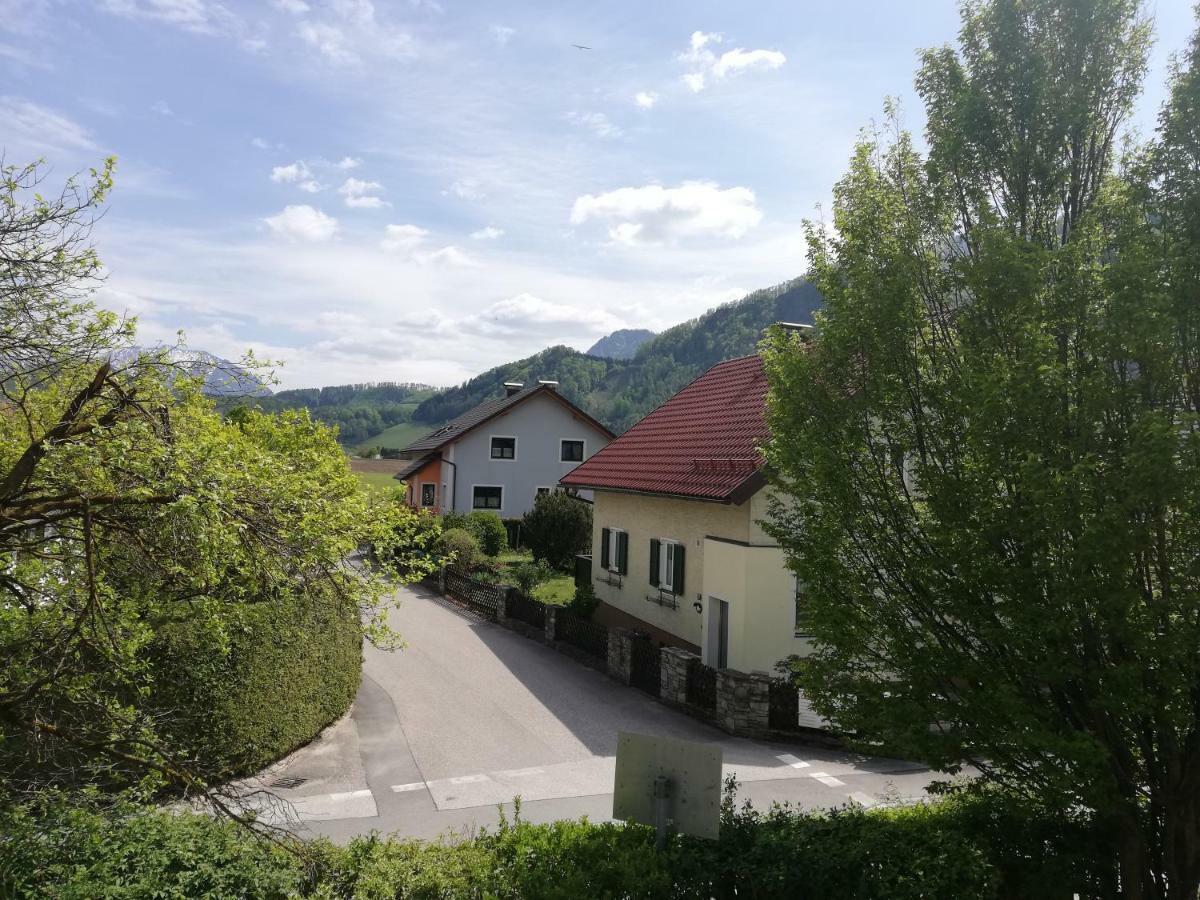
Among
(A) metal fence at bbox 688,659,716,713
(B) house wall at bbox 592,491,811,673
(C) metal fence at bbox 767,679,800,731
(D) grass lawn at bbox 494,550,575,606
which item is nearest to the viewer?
(C) metal fence at bbox 767,679,800,731

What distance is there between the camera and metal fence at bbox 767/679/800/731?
14258 millimetres

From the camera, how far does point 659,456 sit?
69.8 ft

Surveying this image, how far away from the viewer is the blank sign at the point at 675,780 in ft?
20.5

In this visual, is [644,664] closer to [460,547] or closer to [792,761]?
[792,761]

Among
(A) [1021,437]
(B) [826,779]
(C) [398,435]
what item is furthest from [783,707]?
(C) [398,435]

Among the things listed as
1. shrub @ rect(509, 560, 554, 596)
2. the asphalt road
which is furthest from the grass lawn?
the asphalt road

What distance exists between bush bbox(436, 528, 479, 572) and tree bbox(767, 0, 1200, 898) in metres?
22.3

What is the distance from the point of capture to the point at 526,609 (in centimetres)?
2283

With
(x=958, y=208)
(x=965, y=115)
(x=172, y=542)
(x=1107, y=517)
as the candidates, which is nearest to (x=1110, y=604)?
(x=1107, y=517)

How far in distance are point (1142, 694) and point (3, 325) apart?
25.5 ft

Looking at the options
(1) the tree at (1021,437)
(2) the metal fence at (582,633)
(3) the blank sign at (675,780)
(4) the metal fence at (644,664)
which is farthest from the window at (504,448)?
(3) the blank sign at (675,780)

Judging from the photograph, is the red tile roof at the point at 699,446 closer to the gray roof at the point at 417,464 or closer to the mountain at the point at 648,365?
the gray roof at the point at 417,464

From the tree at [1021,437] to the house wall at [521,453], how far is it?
113 ft

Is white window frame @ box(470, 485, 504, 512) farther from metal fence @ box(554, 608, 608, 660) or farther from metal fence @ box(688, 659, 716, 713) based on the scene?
metal fence @ box(688, 659, 716, 713)
